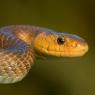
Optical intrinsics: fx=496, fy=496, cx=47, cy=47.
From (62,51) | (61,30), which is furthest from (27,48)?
(61,30)

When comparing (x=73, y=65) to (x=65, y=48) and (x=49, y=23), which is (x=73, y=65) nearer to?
(x=49, y=23)

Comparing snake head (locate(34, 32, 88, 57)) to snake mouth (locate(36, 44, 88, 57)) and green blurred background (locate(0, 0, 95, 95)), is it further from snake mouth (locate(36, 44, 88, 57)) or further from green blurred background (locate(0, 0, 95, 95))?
green blurred background (locate(0, 0, 95, 95))

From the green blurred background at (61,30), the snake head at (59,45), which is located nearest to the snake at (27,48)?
the snake head at (59,45)

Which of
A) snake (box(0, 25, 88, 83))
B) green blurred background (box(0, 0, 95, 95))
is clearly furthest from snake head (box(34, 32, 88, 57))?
green blurred background (box(0, 0, 95, 95))

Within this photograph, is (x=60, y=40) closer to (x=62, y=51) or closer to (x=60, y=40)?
(x=60, y=40)

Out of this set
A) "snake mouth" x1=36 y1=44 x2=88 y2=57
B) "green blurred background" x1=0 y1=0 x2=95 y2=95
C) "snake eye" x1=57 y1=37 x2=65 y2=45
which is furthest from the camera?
"green blurred background" x1=0 y1=0 x2=95 y2=95

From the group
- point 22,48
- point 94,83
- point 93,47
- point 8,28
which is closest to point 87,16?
point 93,47

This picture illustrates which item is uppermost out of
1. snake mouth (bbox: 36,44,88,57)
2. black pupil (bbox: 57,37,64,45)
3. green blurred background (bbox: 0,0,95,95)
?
black pupil (bbox: 57,37,64,45)
